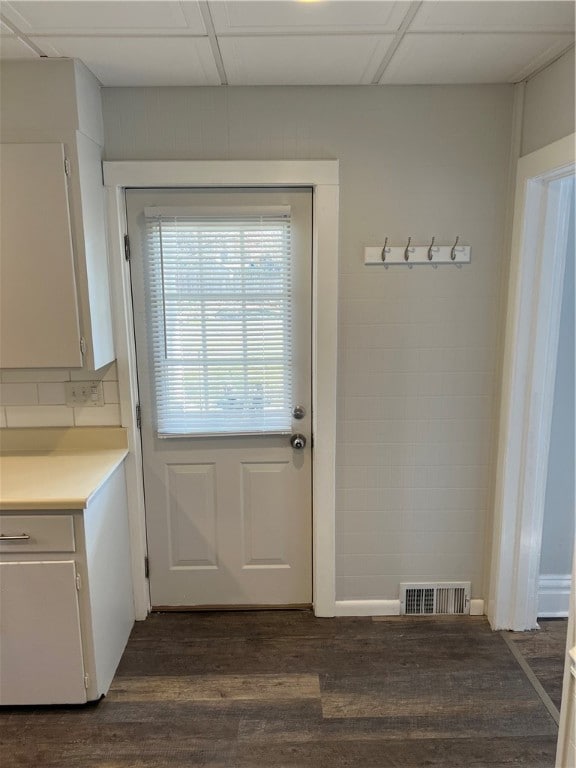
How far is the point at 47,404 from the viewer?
2.28 m

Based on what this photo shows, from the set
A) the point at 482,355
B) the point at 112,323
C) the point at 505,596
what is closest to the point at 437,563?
the point at 505,596

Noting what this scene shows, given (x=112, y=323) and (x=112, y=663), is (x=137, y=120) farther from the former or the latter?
(x=112, y=663)

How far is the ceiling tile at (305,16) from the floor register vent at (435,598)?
228 centimetres

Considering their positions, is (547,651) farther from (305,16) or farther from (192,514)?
(305,16)

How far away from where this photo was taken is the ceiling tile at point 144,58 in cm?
166

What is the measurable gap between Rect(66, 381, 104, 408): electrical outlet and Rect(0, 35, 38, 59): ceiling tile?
1226mm

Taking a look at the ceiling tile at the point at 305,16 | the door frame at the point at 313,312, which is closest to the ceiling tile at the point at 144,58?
the ceiling tile at the point at 305,16

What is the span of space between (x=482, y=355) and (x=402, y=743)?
5.08 ft

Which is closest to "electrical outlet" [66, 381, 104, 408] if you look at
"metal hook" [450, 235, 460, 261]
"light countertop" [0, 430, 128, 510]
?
"light countertop" [0, 430, 128, 510]

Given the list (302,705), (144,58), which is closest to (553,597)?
(302,705)

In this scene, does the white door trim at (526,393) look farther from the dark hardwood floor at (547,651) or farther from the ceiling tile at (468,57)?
the ceiling tile at (468,57)

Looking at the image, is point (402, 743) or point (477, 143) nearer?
point (402, 743)

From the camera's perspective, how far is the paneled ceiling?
146 cm

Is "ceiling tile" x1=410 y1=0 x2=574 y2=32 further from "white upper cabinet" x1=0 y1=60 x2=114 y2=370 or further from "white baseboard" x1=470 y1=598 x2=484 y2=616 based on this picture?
"white baseboard" x1=470 y1=598 x2=484 y2=616
